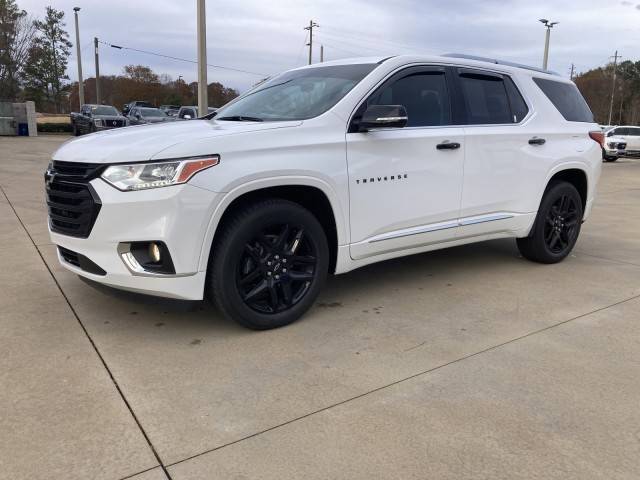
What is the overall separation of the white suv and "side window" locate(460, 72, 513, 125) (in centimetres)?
1

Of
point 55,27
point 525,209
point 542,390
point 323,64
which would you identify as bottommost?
point 542,390

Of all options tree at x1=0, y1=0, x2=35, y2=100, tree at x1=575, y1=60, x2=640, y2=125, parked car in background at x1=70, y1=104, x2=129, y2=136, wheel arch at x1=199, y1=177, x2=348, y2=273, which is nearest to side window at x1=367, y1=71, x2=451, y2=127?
wheel arch at x1=199, y1=177, x2=348, y2=273

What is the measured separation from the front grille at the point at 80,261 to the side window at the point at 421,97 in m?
2.27

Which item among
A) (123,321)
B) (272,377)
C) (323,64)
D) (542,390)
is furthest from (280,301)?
(323,64)

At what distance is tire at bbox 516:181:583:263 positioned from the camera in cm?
546

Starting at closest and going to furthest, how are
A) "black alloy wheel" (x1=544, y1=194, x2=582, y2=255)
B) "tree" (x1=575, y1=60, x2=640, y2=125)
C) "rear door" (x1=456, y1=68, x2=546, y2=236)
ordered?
"rear door" (x1=456, y1=68, x2=546, y2=236), "black alloy wheel" (x1=544, y1=194, x2=582, y2=255), "tree" (x1=575, y1=60, x2=640, y2=125)

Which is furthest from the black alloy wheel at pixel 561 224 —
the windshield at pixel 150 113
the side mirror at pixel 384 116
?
the windshield at pixel 150 113

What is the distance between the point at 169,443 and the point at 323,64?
11.0ft

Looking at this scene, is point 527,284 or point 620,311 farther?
point 527,284

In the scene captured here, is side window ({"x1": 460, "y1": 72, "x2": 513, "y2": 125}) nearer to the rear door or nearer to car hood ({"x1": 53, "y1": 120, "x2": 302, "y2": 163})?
the rear door

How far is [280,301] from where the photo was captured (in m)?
3.81

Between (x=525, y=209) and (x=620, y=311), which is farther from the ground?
(x=525, y=209)

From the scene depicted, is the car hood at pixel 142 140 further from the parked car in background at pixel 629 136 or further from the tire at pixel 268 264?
the parked car in background at pixel 629 136

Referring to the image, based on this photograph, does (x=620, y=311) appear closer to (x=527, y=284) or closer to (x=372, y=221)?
(x=527, y=284)
